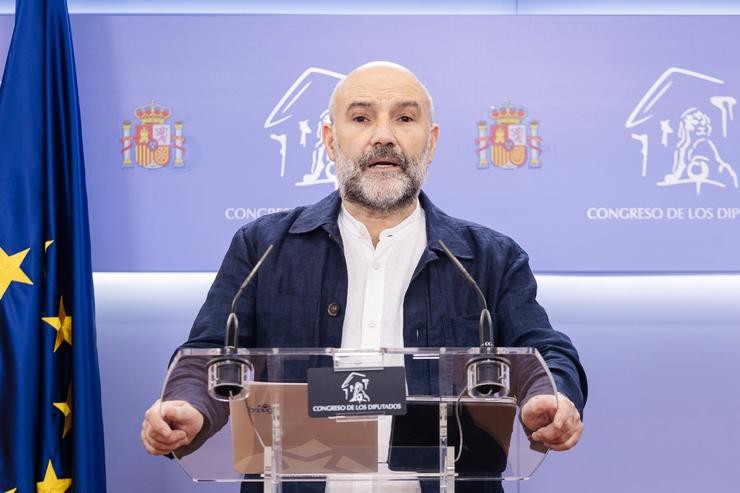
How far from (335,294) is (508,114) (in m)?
1.54

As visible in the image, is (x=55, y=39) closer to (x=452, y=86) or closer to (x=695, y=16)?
(x=452, y=86)

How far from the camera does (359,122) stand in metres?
2.87

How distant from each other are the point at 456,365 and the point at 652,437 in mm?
2400

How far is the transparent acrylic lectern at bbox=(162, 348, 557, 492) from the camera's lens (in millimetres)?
1770

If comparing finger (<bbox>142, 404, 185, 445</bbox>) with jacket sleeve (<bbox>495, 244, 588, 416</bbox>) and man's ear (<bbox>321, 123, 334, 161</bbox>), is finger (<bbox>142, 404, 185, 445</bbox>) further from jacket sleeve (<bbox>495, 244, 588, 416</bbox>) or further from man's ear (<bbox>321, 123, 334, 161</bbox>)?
man's ear (<bbox>321, 123, 334, 161</bbox>)

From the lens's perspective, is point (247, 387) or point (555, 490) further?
point (555, 490)

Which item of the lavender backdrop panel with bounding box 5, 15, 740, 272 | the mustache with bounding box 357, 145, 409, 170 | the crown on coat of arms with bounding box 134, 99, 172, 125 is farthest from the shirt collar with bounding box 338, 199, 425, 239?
the crown on coat of arms with bounding box 134, 99, 172, 125

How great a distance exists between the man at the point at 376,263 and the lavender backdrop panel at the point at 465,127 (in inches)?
36.7

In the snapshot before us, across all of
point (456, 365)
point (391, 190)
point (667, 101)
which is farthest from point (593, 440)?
point (456, 365)

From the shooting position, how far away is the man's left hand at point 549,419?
1822 mm

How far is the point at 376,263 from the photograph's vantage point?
2.79 metres

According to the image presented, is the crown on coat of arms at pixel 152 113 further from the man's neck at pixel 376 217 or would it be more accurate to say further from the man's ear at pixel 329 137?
the man's neck at pixel 376 217

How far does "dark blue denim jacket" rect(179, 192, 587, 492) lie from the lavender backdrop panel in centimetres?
103

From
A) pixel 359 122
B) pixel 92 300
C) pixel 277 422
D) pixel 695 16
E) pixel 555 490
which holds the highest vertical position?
pixel 695 16
